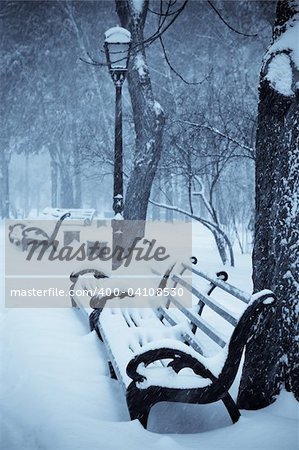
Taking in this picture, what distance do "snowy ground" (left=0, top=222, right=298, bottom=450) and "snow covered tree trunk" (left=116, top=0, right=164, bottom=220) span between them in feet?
16.6

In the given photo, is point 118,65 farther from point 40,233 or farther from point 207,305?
point 40,233

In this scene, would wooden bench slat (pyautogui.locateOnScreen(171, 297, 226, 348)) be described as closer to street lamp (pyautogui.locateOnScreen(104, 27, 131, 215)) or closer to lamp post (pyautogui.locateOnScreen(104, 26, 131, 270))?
lamp post (pyautogui.locateOnScreen(104, 26, 131, 270))

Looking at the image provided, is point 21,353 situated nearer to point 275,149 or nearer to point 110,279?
point 110,279

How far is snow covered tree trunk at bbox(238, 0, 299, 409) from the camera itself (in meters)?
2.93

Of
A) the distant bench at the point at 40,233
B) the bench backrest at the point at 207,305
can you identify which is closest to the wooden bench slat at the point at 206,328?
the bench backrest at the point at 207,305

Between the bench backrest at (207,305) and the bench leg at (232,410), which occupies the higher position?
the bench backrest at (207,305)

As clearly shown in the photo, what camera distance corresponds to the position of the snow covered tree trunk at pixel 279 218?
2.93 m

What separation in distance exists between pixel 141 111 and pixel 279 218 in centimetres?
618

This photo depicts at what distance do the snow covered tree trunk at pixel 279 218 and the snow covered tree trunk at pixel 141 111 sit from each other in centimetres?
564

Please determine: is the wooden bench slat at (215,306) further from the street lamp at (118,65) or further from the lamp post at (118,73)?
the street lamp at (118,65)

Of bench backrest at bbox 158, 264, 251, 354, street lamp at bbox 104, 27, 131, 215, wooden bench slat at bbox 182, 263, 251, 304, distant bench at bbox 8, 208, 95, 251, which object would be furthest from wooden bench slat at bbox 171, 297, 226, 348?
distant bench at bbox 8, 208, 95, 251

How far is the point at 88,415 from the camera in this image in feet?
9.97

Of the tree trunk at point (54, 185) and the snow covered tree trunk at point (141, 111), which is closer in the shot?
the snow covered tree trunk at point (141, 111)

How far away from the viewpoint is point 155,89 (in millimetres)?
19344
